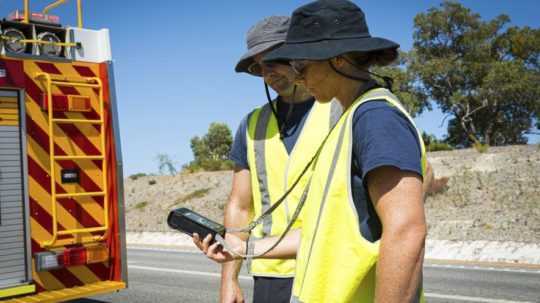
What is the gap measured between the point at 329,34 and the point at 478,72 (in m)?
38.0

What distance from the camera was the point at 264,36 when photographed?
3.40 m

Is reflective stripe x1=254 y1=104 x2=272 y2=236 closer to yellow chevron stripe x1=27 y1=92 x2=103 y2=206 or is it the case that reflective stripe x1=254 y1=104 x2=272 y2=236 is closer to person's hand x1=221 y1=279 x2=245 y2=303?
person's hand x1=221 y1=279 x2=245 y2=303

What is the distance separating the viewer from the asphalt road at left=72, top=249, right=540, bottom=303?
8641 mm

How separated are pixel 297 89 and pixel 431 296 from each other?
19.9 feet

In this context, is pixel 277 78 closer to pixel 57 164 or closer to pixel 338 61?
pixel 338 61

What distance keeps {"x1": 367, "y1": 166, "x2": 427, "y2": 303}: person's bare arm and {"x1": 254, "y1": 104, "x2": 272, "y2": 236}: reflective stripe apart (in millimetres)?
1495

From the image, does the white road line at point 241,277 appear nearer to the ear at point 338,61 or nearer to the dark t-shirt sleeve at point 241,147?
the dark t-shirt sleeve at point 241,147

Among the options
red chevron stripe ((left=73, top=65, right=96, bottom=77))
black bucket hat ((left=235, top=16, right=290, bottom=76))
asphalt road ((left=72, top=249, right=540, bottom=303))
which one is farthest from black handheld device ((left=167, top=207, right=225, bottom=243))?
asphalt road ((left=72, top=249, right=540, bottom=303))

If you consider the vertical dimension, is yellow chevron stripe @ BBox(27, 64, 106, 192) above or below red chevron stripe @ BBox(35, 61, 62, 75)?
below

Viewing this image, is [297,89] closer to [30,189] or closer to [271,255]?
[271,255]

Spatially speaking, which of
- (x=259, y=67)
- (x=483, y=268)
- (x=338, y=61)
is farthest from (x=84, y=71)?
(x=483, y=268)

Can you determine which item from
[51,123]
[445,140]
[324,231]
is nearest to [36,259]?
[51,123]

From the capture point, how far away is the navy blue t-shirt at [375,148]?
5.83 feet

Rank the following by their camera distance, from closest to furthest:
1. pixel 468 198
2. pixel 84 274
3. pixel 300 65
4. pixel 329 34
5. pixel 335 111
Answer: pixel 329 34 < pixel 300 65 < pixel 335 111 < pixel 84 274 < pixel 468 198
